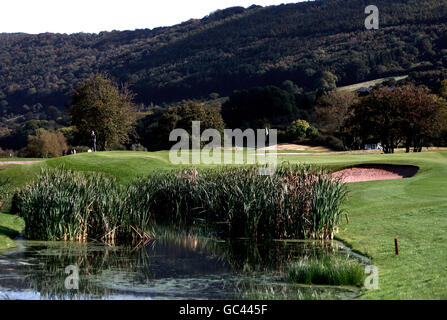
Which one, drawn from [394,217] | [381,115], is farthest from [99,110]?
[394,217]

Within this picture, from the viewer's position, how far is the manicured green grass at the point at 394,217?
10.2 metres

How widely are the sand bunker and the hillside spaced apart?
7218 cm

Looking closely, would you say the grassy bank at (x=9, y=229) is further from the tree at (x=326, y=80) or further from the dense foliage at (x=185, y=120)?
the tree at (x=326, y=80)

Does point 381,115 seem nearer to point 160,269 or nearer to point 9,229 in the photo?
point 9,229

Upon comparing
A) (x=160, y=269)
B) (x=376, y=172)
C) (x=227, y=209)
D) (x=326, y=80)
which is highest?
(x=326, y=80)

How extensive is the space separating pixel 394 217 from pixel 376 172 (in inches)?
447

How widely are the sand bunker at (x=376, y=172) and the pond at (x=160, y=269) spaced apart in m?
12.5

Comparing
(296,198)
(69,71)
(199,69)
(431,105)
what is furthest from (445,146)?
(69,71)

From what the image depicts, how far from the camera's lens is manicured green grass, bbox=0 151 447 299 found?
10.2m

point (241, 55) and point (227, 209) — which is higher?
point (241, 55)

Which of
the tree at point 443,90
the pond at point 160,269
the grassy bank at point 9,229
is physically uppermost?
the tree at point 443,90

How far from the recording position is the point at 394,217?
17.0 m

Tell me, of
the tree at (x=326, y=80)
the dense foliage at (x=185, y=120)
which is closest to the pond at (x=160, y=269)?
the dense foliage at (x=185, y=120)
